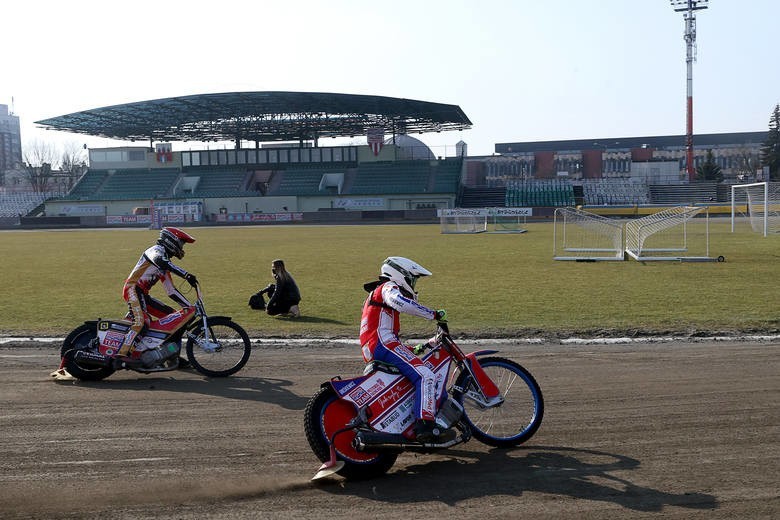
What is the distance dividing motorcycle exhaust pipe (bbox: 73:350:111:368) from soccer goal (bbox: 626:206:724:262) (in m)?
20.1

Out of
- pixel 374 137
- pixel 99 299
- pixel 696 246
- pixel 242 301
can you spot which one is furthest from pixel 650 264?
pixel 374 137

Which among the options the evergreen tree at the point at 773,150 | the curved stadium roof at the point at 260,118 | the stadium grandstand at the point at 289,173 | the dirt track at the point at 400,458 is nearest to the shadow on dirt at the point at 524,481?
the dirt track at the point at 400,458

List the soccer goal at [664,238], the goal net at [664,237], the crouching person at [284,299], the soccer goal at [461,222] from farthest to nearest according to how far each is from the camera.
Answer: the soccer goal at [461,222] → the goal net at [664,237] → the soccer goal at [664,238] → the crouching person at [284,299]

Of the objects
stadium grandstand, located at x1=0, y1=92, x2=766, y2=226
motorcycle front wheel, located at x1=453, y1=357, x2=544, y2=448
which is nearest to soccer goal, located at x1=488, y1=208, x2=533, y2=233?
stadium grandstand, located at x1=0, y1=92, x2=766, y2=226

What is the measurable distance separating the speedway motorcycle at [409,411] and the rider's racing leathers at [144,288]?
4.11 meters

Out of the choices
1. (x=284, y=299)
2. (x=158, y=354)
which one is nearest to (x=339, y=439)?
(x=158, y=354)

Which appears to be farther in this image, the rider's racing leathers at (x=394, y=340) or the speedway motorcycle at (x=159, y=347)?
the speedway motorcycle at (x=159, y=347)

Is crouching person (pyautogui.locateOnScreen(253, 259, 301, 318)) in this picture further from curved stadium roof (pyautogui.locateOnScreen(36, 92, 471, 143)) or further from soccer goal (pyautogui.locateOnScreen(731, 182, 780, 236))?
curved stadium roof (pyautogui.locateOnScreen(36, 92, 471, 143))

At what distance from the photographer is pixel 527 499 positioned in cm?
555

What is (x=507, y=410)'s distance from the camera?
6.87 metres

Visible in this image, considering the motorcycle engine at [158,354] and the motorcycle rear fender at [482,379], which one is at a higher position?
the motorcycle rear fender at [482,379]

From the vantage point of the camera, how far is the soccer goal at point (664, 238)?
85.1 feet

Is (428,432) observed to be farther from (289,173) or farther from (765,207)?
(289,173)

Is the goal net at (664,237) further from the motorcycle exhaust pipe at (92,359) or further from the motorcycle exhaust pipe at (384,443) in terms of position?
the motorcycle exhaust pipe at (384,443)
